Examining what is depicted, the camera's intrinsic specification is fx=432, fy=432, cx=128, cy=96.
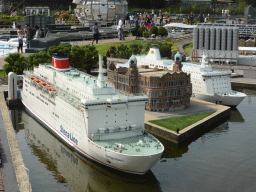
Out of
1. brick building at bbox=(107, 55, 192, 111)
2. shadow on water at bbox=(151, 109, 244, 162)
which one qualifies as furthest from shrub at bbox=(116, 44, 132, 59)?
shadow on water at bbox=(151, 109, 244, 162)

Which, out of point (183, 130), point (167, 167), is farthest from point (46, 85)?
point (167, 167)

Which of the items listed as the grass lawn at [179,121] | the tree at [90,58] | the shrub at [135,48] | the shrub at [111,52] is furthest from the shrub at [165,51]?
the grass lawn at [179,121]

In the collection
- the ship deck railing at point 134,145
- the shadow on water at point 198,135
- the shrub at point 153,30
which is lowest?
the shadow on water at point 198,135

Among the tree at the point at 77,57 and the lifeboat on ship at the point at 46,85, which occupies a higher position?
the tree at the point at 77,57

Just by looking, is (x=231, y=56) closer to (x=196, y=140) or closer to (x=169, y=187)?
(x=196, y=140)

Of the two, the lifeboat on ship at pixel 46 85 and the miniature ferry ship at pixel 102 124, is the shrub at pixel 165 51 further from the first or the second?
the miniature ferry ship at pixel 102 124

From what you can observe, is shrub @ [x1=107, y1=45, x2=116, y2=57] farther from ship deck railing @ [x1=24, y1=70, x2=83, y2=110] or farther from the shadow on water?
ship deck railing @ [x1=24, y1=70, x2=83, y2=110]
